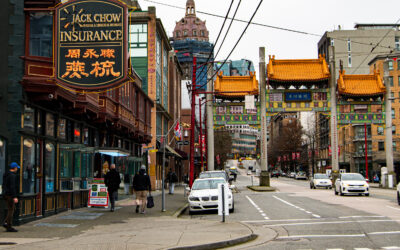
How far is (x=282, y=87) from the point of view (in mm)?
51281

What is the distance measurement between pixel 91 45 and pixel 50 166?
5.32 metres

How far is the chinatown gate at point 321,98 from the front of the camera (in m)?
49.6

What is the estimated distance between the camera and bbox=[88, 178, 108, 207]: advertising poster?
20.5 metres

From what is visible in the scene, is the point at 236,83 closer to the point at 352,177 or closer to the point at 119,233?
the point at 352,177

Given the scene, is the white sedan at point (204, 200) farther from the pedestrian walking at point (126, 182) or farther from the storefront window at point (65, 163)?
the pedestrian walking at point (126, 182)

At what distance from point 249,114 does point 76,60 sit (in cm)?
3554

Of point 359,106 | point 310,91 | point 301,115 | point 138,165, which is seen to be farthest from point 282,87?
point 301,115

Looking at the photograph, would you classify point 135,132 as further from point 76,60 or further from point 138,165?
point 76,60

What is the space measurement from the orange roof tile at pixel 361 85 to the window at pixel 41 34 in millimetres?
39048

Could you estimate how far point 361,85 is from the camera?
51625 millimetres

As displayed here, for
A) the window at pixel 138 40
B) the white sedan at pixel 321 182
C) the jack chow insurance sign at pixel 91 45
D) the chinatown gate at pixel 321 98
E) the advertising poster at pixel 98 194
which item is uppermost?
the window at pixel 138 40

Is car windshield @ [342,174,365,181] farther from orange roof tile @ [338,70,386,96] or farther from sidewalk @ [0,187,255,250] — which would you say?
orange roof tile @ [338,70,386,96]

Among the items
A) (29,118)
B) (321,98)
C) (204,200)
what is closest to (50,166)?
(29,118)

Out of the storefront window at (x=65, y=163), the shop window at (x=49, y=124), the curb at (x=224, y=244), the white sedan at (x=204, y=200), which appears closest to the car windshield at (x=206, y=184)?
the white sedan at (x=204, y=200)
